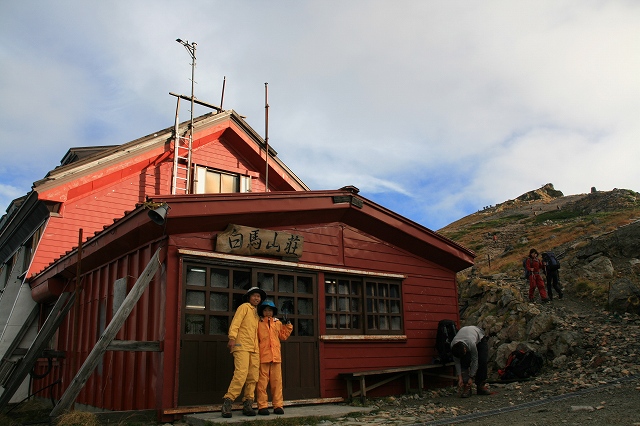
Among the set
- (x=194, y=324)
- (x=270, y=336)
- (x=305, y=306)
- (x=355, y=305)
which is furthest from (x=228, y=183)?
(x=270, y=336)

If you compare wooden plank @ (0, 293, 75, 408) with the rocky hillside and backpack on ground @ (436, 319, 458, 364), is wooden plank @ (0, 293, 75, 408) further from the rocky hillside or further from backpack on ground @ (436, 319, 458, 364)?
the rocky hillside

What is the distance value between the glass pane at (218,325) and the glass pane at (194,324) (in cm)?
15

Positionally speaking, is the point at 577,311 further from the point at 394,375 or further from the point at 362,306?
the point at 362,306

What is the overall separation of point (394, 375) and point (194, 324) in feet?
13.8

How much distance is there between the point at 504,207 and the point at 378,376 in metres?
66.8

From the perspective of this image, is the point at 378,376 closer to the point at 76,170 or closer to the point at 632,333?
the point at 632,333

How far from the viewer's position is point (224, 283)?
8961 millimetres

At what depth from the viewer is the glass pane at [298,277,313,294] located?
9.95 metres

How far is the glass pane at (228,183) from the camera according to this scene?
664 inches

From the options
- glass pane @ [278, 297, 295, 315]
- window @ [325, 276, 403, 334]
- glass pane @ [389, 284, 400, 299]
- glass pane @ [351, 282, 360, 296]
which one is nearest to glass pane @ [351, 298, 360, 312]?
window @ [325, 276, 403, 334]

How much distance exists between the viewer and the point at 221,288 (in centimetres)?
887

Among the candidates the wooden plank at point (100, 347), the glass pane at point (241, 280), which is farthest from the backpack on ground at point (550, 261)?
the wooden plank at point (100, 347)

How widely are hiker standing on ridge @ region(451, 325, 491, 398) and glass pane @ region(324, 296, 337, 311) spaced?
225 cm

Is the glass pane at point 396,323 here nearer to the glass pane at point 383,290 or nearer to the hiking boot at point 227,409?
the glass pane at point 383,290
